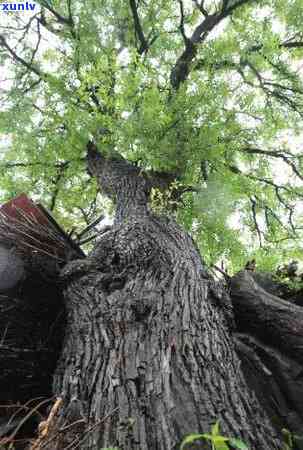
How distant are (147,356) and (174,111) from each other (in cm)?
330

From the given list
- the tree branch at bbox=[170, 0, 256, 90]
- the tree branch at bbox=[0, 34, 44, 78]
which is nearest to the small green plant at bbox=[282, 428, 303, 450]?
the tree branch at bbox=[170, 0, 256, 90]

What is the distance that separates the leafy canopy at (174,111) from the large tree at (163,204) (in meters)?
0.03

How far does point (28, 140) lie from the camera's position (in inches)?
221

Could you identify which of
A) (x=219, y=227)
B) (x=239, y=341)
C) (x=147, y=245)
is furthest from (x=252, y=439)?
(x=219, y=227)

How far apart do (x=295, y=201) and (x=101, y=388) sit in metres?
5.71

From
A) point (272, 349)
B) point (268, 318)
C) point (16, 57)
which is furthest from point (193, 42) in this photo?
point (272, 349)

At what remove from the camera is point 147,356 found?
72.6 inches

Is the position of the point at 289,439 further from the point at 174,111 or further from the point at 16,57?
the point at 16,57

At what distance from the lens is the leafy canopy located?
170 inches

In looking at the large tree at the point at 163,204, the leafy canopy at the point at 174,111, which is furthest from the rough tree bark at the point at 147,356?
the leafy canopy at the point at 174,111

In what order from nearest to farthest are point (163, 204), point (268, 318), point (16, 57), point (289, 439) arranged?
point (289, 439) < point (268, 318) < point (163, 204) < point (16, 57)

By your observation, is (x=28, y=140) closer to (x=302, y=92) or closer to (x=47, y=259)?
(x=47, y=259)

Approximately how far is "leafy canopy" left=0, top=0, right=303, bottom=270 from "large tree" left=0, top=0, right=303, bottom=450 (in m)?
0.03

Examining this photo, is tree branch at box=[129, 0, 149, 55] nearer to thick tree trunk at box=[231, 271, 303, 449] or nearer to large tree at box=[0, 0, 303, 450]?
large tree at box=[0, 0, 303, 450]
